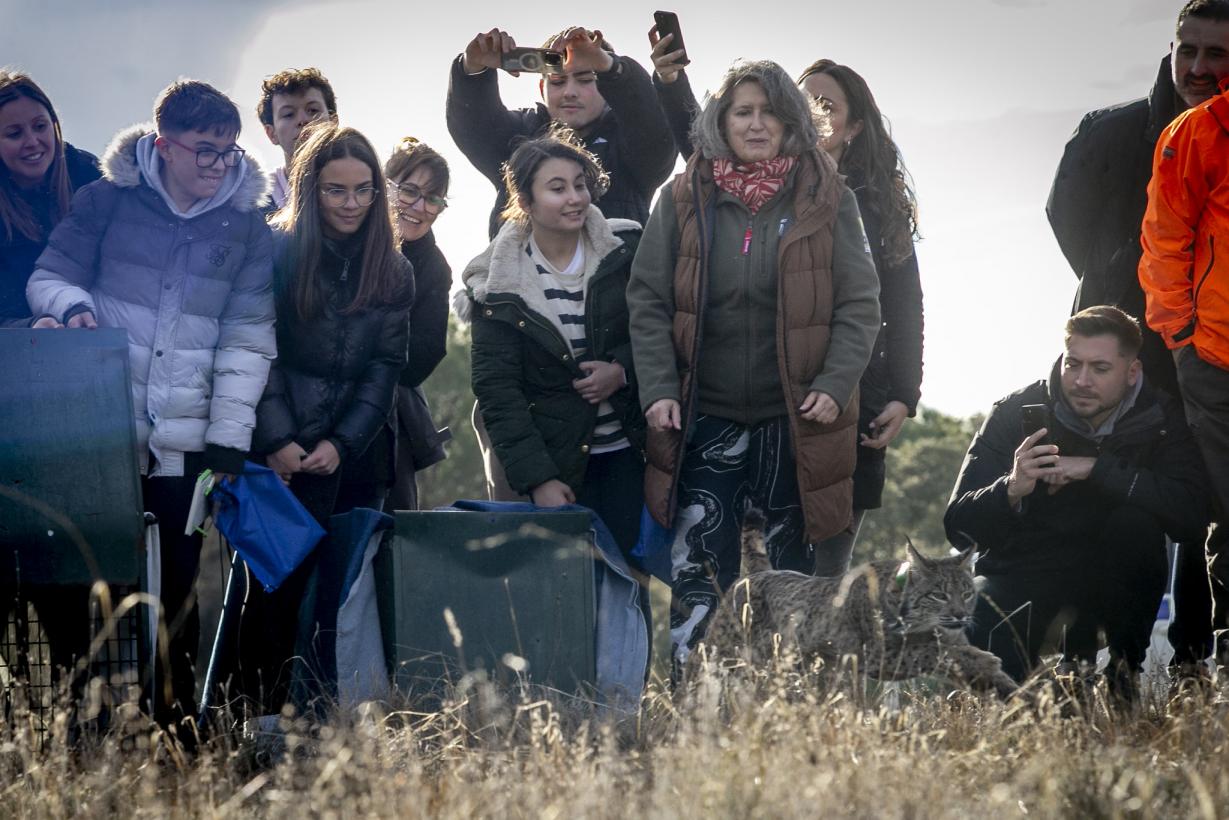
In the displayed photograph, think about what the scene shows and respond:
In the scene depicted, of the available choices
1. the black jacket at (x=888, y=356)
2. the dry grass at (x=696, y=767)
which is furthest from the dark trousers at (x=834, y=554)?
the dry grass at (x=696, y=767)

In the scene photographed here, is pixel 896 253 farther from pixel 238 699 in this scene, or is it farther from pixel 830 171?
pixel 238 699

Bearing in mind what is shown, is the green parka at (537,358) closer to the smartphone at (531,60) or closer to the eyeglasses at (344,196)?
the eyeglasses at (344,196)

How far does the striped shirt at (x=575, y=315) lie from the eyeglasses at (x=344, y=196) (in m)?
0.65

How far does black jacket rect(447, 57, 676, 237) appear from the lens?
19.3 feet

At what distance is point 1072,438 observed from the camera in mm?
5277

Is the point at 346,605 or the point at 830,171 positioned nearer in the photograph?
the point at 346,605

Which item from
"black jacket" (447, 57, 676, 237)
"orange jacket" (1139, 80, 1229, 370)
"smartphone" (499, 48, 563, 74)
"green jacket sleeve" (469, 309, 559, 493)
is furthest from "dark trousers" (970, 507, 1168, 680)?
"smartphone" (499, 48, 563, 74)

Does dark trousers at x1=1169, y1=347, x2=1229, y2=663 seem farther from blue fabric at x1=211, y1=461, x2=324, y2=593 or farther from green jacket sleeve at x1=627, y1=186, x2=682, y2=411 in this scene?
blue fabric at x1=211, y1=461, x2=324, y2=593

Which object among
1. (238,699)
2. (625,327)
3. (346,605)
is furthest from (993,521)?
(238,699)

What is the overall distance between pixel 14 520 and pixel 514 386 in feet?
5.94

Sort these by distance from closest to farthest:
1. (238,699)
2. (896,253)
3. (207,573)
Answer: (238,699), (896,253), (207,573)

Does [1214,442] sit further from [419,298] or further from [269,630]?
[269,630]

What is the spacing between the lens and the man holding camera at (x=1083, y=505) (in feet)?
16.9

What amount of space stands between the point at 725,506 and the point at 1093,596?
4.81 feet
